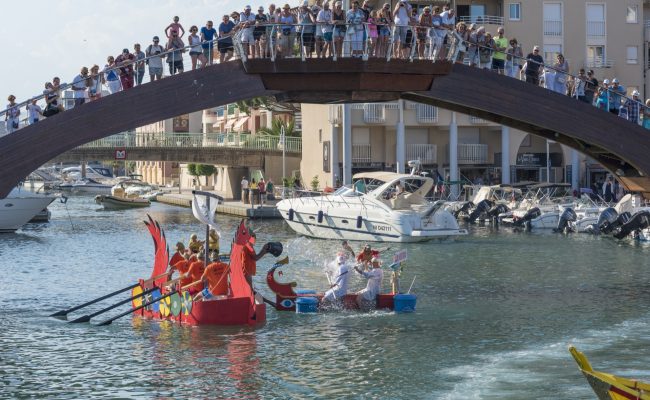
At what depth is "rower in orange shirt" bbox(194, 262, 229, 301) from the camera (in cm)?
3055

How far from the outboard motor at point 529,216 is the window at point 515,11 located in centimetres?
2083

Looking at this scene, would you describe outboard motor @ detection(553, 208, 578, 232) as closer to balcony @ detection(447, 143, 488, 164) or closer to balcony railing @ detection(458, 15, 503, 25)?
balcony @ detection(447, 143, 488, 164)

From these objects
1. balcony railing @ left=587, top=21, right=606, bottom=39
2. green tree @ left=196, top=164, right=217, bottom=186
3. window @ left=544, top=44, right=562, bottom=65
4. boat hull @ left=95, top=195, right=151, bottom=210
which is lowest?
boat hull @ left=95, top=195, right=151, bottom=210

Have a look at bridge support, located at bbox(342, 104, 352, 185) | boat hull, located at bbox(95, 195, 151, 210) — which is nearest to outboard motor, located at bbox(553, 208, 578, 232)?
bridge support, located at bbox(342, 104, 352, 185)

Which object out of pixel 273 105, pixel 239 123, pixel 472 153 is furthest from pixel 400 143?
pixel 239 123

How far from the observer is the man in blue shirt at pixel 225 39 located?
35000 mm

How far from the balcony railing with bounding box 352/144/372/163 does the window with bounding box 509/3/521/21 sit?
1260cm

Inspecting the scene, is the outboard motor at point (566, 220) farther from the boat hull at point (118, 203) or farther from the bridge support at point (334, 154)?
the boat hull at point (118, 203)

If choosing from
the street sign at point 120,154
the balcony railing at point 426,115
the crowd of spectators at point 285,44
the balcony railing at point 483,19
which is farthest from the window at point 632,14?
the crowd of spectators at point 285,44

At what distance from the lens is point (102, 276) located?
144 ft

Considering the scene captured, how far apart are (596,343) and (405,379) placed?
235 inches

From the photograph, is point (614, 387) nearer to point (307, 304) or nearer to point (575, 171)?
point (307, 304)

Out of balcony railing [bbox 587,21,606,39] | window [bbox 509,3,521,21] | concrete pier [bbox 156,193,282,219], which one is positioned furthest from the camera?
balcony railing [bbox 587,21,606,39]

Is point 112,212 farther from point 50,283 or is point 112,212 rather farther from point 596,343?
point 596,343
